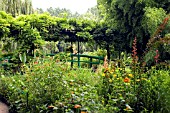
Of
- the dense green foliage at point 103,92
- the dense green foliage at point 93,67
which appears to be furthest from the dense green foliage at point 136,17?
the dense green foliage at point 103,92

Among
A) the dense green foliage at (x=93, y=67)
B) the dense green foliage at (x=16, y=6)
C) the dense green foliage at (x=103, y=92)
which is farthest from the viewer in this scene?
the dense green foliage at (x=16, y=6)

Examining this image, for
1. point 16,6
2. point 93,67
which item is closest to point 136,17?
point 93,67

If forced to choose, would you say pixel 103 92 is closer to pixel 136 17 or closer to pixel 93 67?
pixel 93 67

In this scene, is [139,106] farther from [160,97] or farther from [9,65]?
[9,65]

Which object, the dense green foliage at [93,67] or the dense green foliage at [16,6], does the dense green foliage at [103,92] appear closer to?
the dense green foliage at [93,67]

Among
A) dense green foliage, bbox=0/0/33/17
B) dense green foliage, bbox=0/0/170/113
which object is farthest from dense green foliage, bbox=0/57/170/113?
dense green foliage, bbox=0/0/33/17

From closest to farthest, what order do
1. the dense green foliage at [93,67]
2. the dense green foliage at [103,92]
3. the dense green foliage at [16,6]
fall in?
the dense green foliage at [103,92] → the dense green foliage at [93,67] → the dense green foliage at [16,6]

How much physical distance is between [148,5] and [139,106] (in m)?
5.42

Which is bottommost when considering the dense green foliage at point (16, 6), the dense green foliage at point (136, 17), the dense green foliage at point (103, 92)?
the dense green foliage at point (103, 92)

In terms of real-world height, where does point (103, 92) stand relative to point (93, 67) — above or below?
above

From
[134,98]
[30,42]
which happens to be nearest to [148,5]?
[30,42]

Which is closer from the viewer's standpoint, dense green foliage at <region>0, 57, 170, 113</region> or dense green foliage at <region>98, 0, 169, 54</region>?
dense green foliage at <region>0, 57, 170, 113</region>

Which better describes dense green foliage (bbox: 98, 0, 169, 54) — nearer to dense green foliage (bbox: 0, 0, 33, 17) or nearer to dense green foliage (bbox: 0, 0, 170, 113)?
dense green foliage (bbox: 0, 0, 170, 113)

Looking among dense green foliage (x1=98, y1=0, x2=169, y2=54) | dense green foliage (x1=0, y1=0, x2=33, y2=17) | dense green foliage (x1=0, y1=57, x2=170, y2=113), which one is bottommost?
dense green foliage (x1=0, y1=57, x2=170, y2=113)
